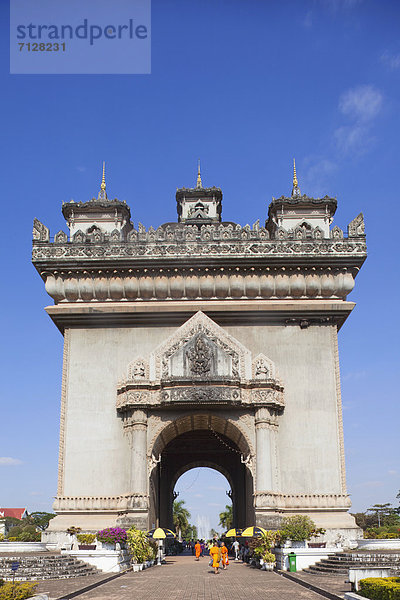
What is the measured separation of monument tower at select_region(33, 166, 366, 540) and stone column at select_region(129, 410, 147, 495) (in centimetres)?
5

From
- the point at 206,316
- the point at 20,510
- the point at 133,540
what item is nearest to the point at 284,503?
the point at 133,540

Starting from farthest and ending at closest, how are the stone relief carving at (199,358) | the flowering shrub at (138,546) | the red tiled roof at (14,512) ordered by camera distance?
the red tiled roof at (14,512) → the stone relief carving at (199,358) → the flowering shrub at (138,546)

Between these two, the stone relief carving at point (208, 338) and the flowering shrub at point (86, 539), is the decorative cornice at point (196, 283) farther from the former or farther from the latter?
the flowering shrub at point (86, 539)

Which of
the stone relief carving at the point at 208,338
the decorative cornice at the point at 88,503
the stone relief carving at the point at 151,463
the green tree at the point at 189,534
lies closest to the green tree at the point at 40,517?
the green tree at the point at 189,534

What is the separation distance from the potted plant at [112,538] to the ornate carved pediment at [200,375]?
5.61m

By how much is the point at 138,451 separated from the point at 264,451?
527 centimetres

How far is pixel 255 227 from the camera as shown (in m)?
30.6

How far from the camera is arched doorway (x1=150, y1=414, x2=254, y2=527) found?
98.3 ft

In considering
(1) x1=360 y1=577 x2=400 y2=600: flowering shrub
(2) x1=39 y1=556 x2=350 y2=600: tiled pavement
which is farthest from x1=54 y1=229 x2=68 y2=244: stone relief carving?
(1) x1=360 y1=577 x2=400 y2=600: flowering shrub

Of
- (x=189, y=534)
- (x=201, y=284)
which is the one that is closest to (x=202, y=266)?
(x=201, y=284)

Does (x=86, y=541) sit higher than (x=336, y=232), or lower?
lower

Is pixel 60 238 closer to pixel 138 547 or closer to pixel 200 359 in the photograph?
pixel 200 359

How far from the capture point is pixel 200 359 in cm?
2767

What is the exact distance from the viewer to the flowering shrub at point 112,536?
2306 centimetres
